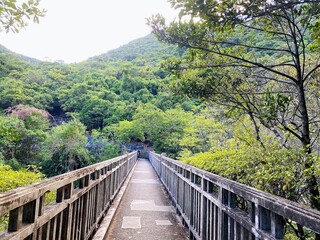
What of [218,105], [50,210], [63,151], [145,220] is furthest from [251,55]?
[63,151]

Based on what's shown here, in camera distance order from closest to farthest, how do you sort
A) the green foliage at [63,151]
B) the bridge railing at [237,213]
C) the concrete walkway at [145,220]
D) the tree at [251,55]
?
the bridge railing at [237,213]
the tree at [251,55]
the concrete walkway at [145,220]
the green foliage at [63,151]

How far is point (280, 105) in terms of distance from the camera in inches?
106

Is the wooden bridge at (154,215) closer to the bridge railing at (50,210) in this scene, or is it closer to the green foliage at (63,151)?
the bridge railing at (50,210)

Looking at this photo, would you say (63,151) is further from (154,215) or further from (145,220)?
(145,220)

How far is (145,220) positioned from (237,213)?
325 centimetres

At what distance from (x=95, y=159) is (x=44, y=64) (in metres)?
49.3

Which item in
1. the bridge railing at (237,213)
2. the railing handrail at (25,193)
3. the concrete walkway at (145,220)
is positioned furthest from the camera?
the concrete walkway at (145,220)

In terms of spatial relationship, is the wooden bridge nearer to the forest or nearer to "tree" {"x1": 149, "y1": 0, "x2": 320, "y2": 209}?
the forest

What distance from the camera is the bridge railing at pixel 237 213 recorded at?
1.32m

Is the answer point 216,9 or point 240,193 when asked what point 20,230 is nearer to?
point 240,193

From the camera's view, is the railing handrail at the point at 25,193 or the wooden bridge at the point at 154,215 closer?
the railing handrail at the point at 25,193

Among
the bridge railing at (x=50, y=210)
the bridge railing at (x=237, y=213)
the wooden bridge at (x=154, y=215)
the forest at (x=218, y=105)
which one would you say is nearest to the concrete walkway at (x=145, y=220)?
the wooden bridge at (x=154, y=215)

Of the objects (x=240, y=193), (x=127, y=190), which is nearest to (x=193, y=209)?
(x=240, y=193)

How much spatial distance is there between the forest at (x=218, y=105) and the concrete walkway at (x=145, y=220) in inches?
49.8
